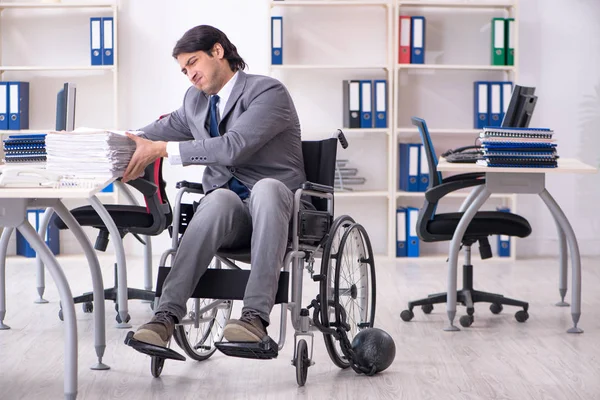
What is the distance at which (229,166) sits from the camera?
3047 millimetres

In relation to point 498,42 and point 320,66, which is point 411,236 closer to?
point 320,66

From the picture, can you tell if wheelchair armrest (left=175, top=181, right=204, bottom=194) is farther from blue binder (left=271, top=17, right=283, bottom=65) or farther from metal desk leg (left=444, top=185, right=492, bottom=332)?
blue binder (left=271, top=17, right=283, bottom=65)

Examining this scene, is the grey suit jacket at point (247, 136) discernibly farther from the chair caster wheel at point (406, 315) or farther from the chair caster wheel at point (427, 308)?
the chair caster wheel at point (427, 308)

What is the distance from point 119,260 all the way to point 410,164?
8.48ft

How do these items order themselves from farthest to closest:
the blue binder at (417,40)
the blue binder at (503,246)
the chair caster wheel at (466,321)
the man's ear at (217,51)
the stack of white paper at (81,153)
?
the blue binder at (503,246)
the blue binder at (417,40)
the chair caster wheel at (466,321)
the man's ear at (217,51)
the stack of white paper at (81,153)

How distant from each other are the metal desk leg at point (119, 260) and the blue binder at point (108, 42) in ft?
7.60

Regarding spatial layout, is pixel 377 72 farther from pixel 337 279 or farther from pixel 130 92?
pixel 337 279

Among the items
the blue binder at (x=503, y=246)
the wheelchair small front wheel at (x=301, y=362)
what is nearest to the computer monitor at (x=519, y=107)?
the wheelchair small front wheel at (x=301, y=362)

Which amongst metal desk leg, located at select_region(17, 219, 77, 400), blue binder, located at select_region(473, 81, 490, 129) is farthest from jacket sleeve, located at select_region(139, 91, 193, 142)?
blue binder, located at select_region(473, 81, 490, 129)

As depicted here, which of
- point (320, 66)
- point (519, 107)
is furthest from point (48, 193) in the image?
point (320, 66)

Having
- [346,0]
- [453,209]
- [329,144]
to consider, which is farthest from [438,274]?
[329,144]

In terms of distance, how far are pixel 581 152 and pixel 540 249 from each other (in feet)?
2.25

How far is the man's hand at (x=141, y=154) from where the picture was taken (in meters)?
2.79

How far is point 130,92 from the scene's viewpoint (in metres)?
5.80
